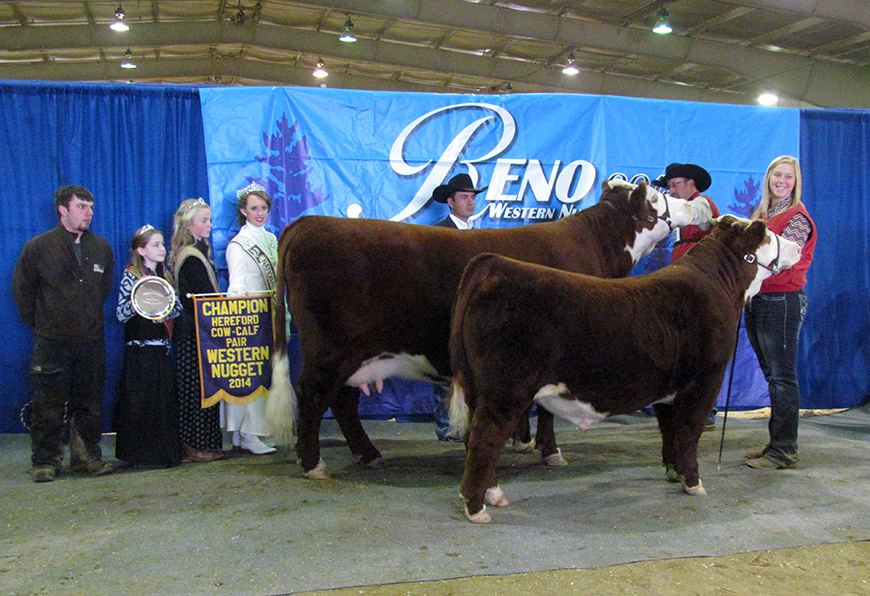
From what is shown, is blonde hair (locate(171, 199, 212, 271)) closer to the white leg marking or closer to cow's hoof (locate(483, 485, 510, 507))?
the white leg marking

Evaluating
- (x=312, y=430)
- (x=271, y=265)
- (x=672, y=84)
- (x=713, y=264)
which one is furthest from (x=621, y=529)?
(x=672, y=84)

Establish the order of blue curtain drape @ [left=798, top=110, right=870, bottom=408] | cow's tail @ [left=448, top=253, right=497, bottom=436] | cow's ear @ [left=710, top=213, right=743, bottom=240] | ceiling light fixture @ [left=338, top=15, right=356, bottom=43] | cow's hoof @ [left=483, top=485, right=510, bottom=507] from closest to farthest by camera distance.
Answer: cow's tail @ [left=448, top=253, right=497, bottom=436] < cow's hoof @ [left=483, top=485, right=510, bottom=507] < cow's ear @ [left=710, top=213, right=743, bottom=240] < blue curtain drape @ [left=798, top=110, right=870, bottom=408] < ceiling light fixture @ [left=338, top=15, right=356, bottom=43]

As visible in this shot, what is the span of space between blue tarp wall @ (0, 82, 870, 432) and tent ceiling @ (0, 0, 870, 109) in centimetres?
416

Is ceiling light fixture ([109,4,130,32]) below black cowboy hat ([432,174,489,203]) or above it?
above

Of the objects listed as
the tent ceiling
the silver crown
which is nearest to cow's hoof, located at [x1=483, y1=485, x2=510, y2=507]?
the silver crown

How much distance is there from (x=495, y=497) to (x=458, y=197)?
87.8 inches

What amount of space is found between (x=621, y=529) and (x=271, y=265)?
2.67 meters

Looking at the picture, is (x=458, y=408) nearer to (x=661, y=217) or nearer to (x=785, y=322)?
(x=661, y=217)

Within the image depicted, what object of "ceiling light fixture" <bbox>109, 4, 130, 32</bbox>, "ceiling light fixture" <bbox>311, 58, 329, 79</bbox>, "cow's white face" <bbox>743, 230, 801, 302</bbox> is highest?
"ceiling light fixture" <bbox>311, 58, 329, 79</bbox>

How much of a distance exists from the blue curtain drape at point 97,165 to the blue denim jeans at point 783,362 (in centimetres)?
376

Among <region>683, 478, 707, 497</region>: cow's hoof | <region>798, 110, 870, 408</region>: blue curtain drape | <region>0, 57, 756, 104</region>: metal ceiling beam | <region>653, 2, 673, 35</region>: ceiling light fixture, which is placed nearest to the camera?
<region>683, 478, 707, 497</region>: cow's hoof

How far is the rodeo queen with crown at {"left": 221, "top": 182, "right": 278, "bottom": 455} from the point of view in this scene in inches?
172

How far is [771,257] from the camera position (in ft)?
12.1

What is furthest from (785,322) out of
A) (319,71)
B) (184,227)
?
(319,71)
